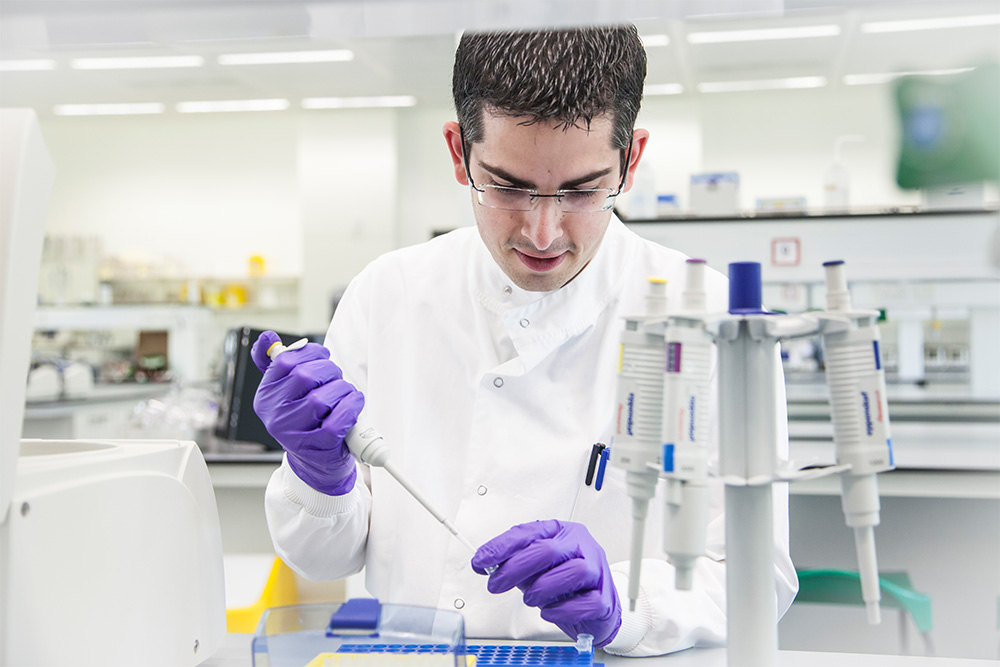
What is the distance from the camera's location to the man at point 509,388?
0.92m

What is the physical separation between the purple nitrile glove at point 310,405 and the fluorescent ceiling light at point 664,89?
6364 mm

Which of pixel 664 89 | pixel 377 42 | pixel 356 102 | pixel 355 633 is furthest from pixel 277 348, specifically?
pixel 356 102

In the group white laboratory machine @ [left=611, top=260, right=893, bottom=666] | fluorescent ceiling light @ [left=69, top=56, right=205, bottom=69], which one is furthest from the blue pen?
fluorescent ceiling light @ [left=69, top=56, right=205, bottom=69]

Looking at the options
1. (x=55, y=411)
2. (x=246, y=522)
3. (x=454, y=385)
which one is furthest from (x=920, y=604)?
(x=55, y=411)

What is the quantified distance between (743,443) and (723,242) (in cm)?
305

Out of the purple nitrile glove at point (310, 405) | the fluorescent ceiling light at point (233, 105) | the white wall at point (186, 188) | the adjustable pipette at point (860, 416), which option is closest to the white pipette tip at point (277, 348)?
the purple nitrile glove at point (310, 405)

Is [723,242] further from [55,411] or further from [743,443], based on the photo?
[55,411]

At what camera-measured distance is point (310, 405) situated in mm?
890

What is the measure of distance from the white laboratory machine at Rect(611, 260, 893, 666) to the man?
0.70 feet

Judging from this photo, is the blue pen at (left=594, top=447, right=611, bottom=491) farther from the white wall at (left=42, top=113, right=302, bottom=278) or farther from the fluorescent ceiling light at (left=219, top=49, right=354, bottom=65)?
the white wall at (left=42, top=113, right=302, bottom=278)

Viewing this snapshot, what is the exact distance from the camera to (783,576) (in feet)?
3.41

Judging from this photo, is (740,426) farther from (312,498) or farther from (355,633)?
(312,498)

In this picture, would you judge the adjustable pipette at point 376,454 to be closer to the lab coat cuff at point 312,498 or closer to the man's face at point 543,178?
the lab coat cuff at point 312,498

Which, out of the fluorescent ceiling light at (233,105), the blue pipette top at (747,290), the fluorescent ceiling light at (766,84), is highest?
the fluorescent ceiling light at (766,84)
